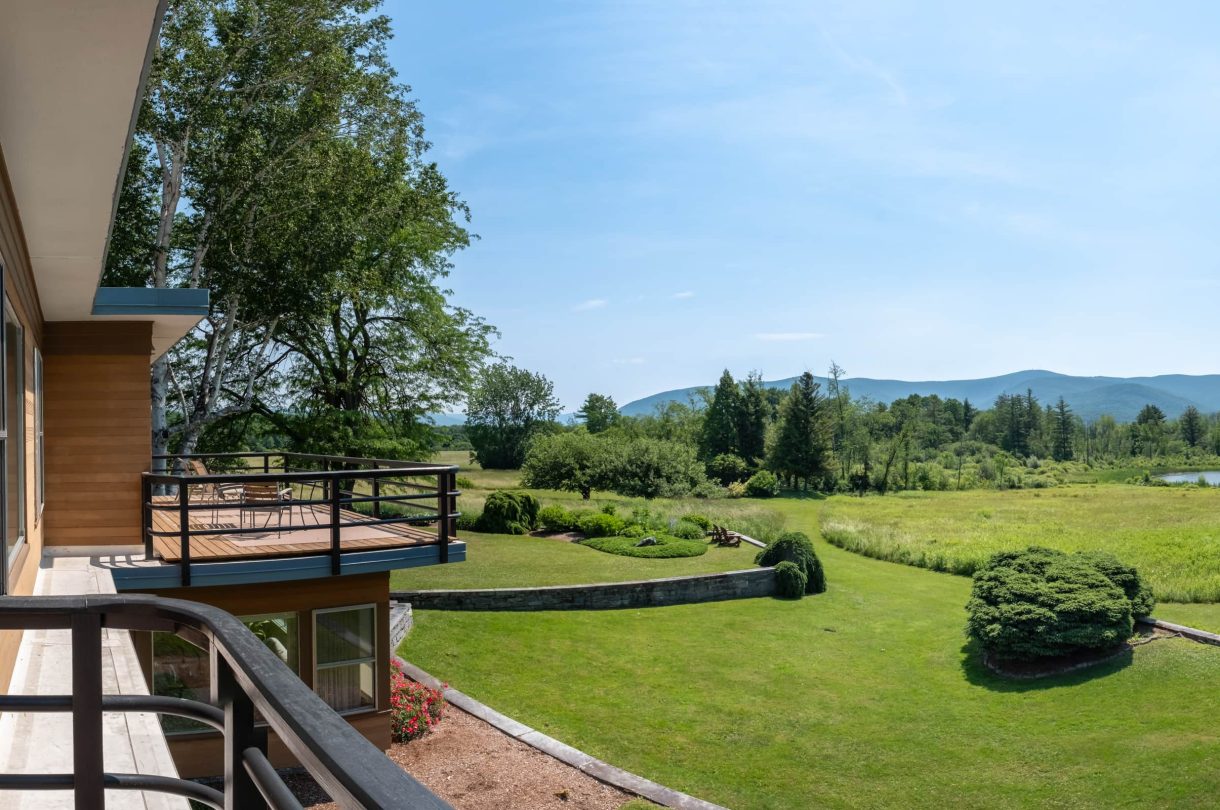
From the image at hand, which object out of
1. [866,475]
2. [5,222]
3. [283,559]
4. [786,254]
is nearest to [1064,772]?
[283,559]

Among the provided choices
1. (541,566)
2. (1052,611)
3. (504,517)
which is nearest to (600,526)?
(504,517)

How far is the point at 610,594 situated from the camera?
18.8 m

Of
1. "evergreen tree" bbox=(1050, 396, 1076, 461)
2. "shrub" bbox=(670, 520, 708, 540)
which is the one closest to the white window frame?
"shrub" bbox=(670, 520, 708, 540)

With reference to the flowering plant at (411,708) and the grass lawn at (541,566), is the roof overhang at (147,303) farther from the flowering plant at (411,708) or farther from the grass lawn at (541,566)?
the grass lawn at (541,566)

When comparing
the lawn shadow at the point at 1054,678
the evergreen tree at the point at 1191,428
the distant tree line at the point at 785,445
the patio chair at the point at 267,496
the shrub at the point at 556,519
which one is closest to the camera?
the patio chair at the point at 267,496

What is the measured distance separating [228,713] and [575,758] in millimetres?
9381

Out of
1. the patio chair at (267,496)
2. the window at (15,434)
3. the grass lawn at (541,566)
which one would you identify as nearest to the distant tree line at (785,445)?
the grass lawn at (541,566)

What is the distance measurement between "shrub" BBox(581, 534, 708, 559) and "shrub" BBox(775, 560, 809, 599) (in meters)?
3.76

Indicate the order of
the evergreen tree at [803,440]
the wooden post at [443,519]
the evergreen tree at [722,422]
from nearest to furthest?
the wooden post at [443,519]
the evergreen tree at [803,440]
the evergreen tree at [722,422]

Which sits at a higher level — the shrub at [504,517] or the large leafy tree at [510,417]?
the large leafy tree at [510,417]

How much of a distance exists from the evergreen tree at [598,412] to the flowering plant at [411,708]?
207 ft

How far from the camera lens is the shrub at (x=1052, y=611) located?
14.1m

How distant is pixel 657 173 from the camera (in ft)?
107

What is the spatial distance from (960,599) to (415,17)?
19.5 m
